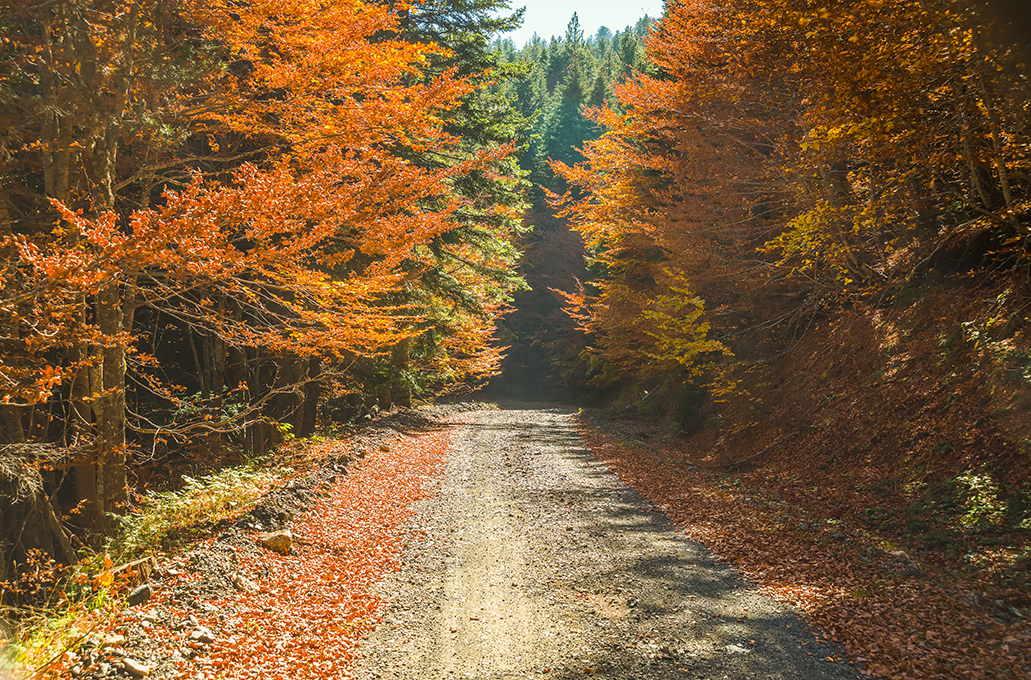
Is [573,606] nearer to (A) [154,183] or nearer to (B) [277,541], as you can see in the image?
(B) [277,541]

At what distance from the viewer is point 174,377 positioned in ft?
44.4

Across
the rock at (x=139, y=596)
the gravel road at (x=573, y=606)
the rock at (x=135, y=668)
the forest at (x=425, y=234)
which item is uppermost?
the forest at (x=425, y=234)

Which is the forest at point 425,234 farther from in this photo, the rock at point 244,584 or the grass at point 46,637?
the rock at point 244,584

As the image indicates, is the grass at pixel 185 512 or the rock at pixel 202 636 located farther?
the grass at pixel 185 512

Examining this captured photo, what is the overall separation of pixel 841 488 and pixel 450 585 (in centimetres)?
615

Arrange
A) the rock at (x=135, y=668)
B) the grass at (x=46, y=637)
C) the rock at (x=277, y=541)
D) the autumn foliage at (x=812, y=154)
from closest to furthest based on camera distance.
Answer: the grass at (x=46, y=637)
the rock at (x=135, y=668)
the autumn foliage at (x=812, y=154)
the rock at (x=277, y=541)

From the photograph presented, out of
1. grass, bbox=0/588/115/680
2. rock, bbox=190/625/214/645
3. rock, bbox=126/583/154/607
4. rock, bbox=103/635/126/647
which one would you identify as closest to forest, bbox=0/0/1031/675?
grass, bbox=0/588/115/680

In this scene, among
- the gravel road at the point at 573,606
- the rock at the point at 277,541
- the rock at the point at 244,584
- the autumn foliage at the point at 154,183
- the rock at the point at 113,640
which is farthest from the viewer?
the rock at the point at 277,541

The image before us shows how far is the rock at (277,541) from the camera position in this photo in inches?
297

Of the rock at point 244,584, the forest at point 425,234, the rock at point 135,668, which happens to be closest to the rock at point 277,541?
the rock at point 244,584

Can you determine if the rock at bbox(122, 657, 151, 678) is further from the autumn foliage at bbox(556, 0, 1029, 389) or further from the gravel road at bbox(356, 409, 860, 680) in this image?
the autumn foliage at bbox(556, 0, 1029, 389)

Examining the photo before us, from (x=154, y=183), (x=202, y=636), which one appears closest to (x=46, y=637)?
(x=202, y=636)

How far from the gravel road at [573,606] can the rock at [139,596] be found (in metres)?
2.21

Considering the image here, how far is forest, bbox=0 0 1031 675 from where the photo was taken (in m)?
6.14
